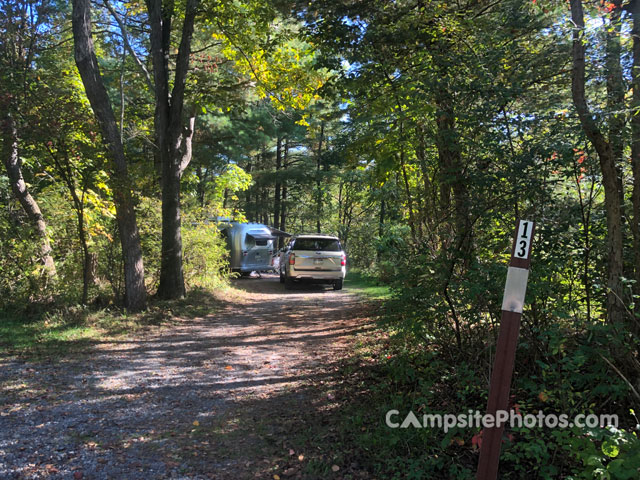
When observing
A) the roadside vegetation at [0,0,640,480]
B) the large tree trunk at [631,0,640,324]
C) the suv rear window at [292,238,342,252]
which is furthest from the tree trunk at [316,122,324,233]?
the large tree trunk at [631,0,640,324]

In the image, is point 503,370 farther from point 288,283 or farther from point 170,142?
point 288,283

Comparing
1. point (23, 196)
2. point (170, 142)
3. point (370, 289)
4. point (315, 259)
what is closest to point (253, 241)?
point (315, 259)

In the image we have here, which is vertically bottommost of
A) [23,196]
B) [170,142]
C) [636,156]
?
[636,156]

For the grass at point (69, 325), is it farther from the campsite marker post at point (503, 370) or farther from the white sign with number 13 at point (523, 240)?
the white sign with number 13 at point (523, 240)

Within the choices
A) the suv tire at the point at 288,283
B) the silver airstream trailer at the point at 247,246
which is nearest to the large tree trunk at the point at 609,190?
the suv tire at the point at 288,283

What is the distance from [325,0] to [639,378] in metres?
5.88

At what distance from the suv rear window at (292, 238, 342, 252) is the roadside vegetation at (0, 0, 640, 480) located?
4.61 m

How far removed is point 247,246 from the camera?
18.8 meters

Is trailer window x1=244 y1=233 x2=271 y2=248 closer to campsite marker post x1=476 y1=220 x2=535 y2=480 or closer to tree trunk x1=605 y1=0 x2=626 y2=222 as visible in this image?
tree trunk x1=605 y1=0 x2=626 y2=222

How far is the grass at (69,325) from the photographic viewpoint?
6438 millimetres

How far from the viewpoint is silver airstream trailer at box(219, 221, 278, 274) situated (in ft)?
60.1

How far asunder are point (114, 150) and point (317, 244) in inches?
304

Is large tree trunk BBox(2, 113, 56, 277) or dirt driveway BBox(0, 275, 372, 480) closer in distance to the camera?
dirt driveway BBox(0, 275, 372, 480)

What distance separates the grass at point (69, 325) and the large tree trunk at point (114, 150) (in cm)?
57
